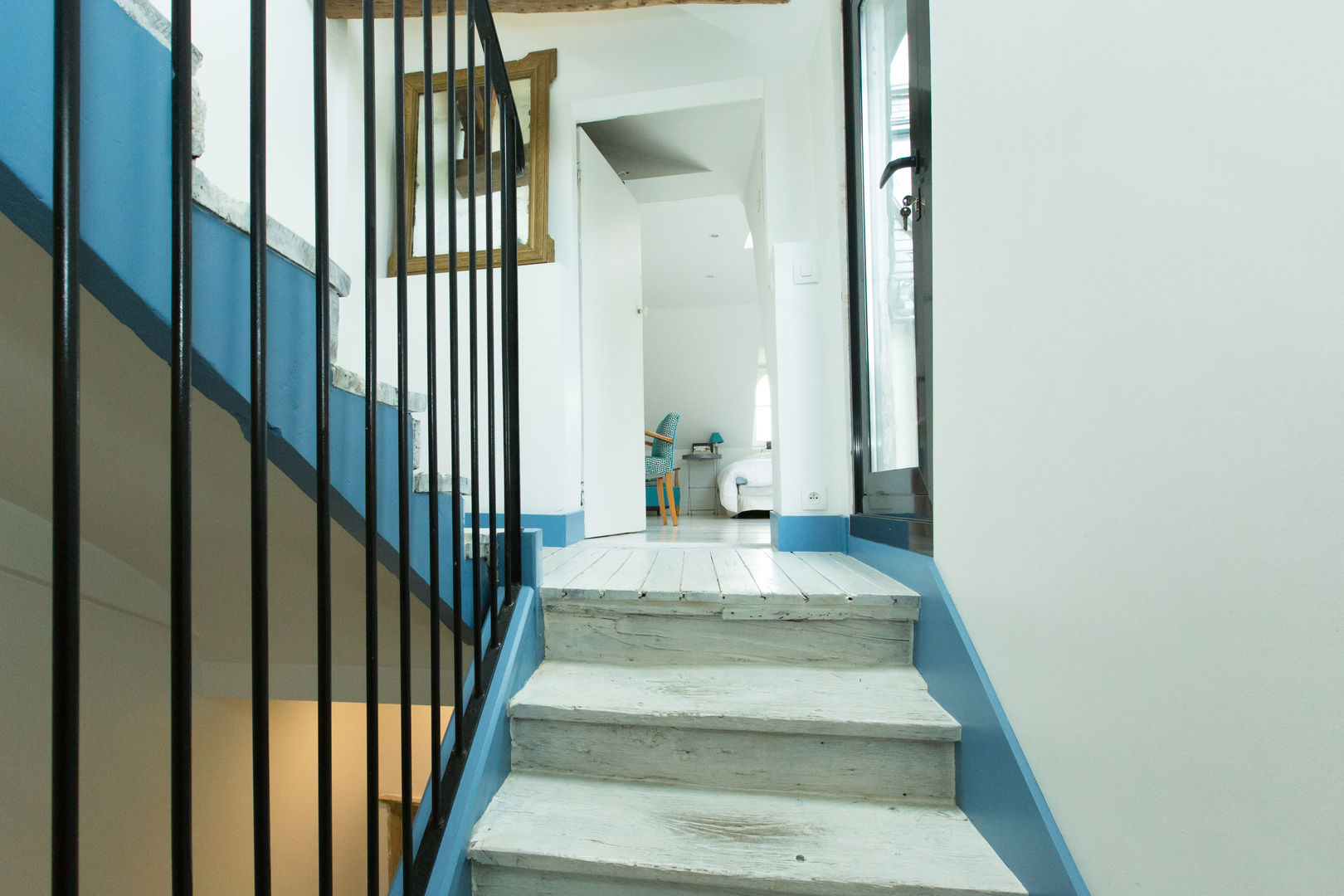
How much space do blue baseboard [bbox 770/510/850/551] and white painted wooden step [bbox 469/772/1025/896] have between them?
1.20 m

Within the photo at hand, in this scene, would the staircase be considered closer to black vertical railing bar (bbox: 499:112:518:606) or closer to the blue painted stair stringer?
black vertical railing bar (bbox: 499:112:518:606)

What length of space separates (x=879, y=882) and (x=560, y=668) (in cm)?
69

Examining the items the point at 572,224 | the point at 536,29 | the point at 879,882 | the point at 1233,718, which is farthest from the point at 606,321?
the point at 1233,718

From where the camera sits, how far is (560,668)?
128cm

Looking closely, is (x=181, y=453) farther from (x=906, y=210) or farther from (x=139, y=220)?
(x=906, y=210)

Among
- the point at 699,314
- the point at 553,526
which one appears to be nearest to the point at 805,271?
the point at 553,526

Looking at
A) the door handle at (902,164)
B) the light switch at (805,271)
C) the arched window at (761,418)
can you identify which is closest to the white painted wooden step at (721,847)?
the door handle at (902,164)

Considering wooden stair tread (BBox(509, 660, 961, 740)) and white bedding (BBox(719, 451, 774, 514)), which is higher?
white bedding (BBox(719, 451, 774, 514))

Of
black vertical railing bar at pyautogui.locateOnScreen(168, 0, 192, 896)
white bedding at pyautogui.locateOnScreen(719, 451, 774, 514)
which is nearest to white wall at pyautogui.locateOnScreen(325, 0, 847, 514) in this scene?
black vertical railing bar at pyautogui.locateOnScreen(168, 0, 192, 896)

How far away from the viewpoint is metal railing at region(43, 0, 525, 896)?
1.31 ft

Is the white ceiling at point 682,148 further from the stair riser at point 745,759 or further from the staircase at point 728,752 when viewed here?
the stair riser at point 745,759

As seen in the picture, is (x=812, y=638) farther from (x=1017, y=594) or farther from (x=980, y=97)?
(x=980, y=97)

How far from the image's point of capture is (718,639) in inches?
52.0

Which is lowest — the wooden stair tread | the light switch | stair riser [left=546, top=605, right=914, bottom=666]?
the wooden stair tread
